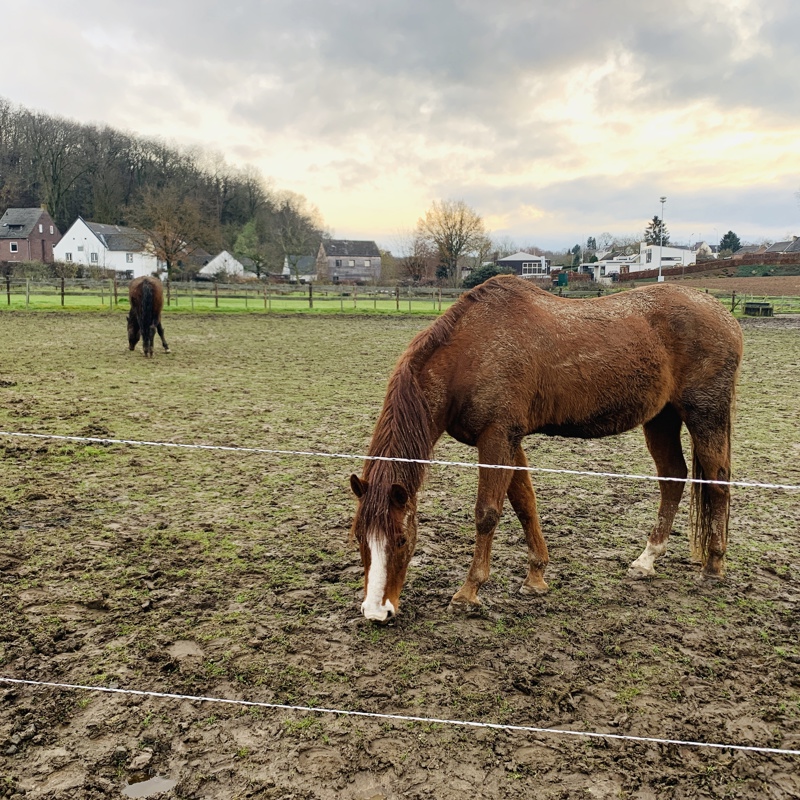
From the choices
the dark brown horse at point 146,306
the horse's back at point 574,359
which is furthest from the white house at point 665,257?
the horse's back at point 574,359

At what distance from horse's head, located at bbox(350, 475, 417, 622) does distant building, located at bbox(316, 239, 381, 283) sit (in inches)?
3062

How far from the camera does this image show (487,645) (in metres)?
3.47

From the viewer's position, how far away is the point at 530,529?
418cm

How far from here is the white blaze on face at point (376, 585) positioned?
3.24m

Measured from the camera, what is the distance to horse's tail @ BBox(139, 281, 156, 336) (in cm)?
1373

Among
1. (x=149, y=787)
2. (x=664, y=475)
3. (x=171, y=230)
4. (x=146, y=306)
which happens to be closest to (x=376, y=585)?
(x=149, y=787)

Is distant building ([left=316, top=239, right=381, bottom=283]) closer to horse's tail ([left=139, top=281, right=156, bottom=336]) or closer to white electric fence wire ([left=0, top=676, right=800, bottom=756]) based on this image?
horse's tail ([left=139, top=281, right=156, bottom=336])

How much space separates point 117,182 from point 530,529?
76.5 metres

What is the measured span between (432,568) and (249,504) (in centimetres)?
199

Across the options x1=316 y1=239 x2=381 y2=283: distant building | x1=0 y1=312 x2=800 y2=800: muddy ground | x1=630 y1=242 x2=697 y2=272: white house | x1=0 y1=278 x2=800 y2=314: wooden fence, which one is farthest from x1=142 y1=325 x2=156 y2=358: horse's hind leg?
x1=630 y1=242 x2=697 y2=272: white house

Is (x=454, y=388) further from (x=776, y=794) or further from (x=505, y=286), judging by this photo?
(x=776, y=794)

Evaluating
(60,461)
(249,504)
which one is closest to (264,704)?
(249,504)

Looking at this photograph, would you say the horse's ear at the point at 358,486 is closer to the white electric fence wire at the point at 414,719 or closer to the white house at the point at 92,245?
the white electric fence wire at the point at 414,719

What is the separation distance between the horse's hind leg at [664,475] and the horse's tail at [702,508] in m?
0.13
